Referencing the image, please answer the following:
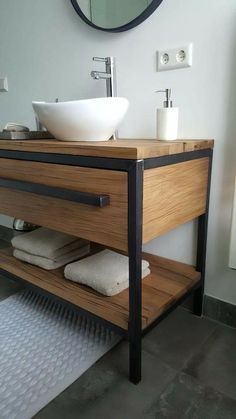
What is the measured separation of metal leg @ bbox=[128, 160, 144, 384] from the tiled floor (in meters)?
0.07

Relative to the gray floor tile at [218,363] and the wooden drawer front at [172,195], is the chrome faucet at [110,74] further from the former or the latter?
the gray floor tile at [218,363]

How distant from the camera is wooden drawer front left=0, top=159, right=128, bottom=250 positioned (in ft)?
2.51

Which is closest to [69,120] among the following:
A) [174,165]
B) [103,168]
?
[103,168]

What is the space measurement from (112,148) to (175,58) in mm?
556

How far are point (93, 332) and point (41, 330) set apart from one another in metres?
0.20

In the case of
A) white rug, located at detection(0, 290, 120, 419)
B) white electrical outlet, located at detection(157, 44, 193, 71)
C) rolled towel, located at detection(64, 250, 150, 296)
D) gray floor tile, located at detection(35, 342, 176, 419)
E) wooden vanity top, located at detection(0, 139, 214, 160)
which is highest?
white electrical outlet, located at detection(157, 44, 193, 71)


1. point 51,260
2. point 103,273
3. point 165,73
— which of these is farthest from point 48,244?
point 165,73

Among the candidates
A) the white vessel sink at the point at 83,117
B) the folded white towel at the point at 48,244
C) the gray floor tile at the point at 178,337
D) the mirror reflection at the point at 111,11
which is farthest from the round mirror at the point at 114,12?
the gray floor tile at the point at 178,337

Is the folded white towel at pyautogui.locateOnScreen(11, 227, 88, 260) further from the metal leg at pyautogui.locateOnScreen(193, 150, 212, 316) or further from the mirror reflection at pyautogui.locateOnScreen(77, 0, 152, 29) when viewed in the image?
the mirror reflection at pyautogui.locateOnScreen(77, 0, 152, 29)

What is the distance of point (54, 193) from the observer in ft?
2.81

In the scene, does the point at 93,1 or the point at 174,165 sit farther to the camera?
the point at 93,1

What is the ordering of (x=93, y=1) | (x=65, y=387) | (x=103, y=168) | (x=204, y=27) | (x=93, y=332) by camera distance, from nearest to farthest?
(x=103, y=168) → (x=65, y=387) → (x=204, y=27) → (x=93, y=332) → (x=93, y=1)

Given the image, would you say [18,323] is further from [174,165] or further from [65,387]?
[174,165]

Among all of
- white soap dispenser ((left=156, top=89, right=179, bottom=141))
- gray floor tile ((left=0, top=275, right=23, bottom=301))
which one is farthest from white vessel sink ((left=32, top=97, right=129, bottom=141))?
gray floor tile ((left=0, top=275, right=23, bottom=301))
